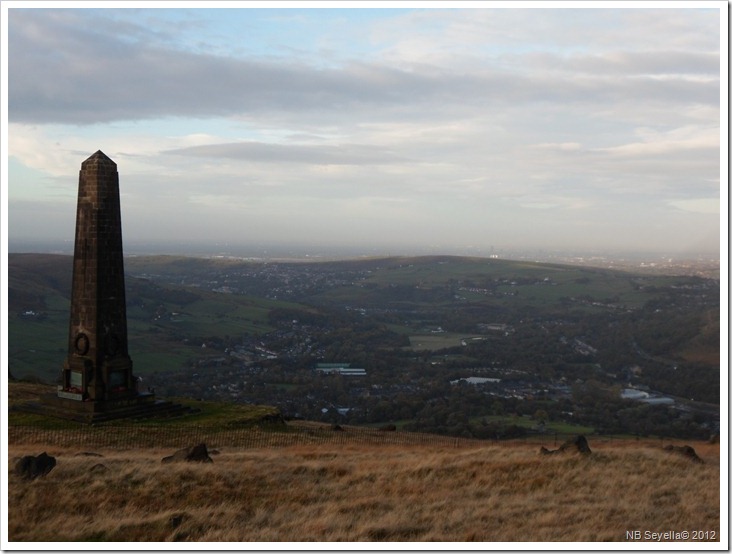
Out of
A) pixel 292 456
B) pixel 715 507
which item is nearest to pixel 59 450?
pixel 292 456

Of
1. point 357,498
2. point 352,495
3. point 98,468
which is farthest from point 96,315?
point 357,498

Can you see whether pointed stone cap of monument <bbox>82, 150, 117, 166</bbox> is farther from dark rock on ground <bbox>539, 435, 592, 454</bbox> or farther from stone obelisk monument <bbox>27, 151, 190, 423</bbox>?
dark rock on ground <bbox>539, 435, 592, 454</bbox>

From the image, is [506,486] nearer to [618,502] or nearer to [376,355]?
[618,502]

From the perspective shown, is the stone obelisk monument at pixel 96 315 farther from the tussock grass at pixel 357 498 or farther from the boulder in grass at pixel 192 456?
the boulder in grass at pixel 192 456

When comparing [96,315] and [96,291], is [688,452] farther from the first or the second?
[96,291]

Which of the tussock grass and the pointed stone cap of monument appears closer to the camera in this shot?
the tussock grass

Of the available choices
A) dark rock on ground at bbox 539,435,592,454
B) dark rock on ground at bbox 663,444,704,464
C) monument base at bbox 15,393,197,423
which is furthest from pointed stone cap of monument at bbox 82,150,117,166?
dark rock on ground at bbox 663,444,704,464
